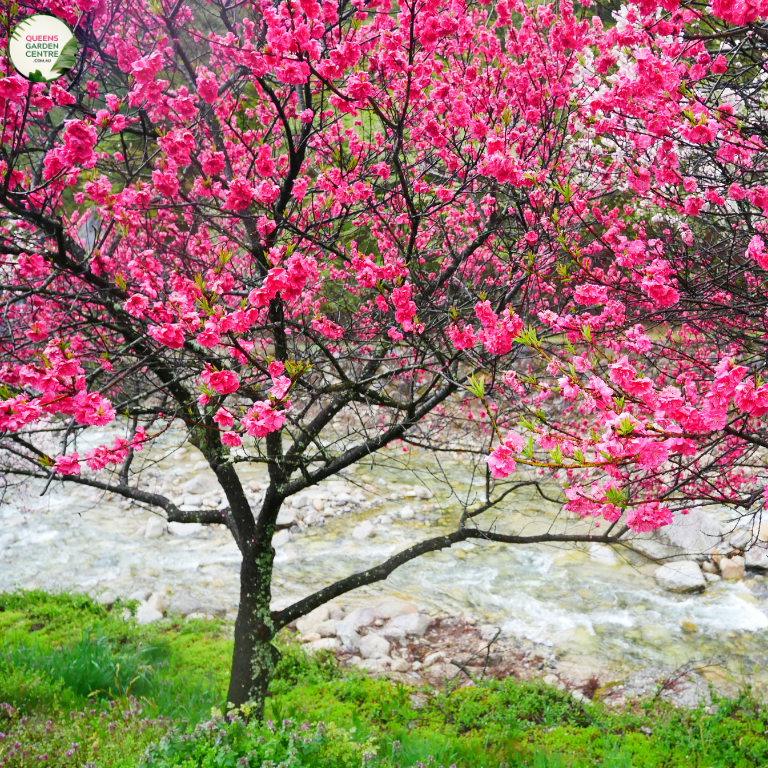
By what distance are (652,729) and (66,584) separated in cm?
695

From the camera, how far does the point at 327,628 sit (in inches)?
249

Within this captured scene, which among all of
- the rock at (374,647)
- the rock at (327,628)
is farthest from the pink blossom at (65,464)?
the rock at (327,628)

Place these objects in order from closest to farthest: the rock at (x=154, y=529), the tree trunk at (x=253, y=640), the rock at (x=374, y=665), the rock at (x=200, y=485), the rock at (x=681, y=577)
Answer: the tree trunk at (x=253, y=640) < the rock at (x=374, y=665) < the rock at (x=681, y=577) < the rock at (x=154, y=529) < the rock at (x=200, y=485)

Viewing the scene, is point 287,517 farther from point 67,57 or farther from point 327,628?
point 67,57

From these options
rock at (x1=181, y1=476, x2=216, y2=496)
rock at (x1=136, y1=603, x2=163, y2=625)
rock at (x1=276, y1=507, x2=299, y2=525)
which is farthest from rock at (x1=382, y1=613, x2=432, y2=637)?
rock at (x1=181, y1=476, x2=216, y2=496)

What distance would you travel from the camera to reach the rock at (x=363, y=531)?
8.80 meters

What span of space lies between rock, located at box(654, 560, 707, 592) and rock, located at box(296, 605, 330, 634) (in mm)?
4368

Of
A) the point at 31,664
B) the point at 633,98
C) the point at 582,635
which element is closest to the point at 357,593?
the point at 582,635

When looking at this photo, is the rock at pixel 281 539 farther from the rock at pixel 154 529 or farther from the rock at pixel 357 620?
the rock at pixel 357 620

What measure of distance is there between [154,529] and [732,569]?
840 cm

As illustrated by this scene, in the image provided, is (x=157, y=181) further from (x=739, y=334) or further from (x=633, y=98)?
(x=739, y=334)

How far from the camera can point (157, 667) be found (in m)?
4.86

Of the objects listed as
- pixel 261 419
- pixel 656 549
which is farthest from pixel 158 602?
pixel 656 549

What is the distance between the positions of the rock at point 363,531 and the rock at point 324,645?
2697 millimetres
